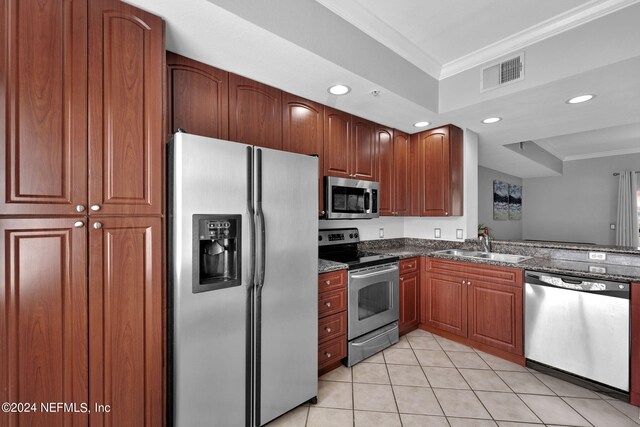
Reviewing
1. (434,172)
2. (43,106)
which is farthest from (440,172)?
(43,106)

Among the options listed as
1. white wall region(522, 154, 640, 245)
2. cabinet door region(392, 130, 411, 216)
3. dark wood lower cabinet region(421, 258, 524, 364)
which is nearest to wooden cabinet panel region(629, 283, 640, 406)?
dark wood lower cabinet region(421, 258, 524, 364)

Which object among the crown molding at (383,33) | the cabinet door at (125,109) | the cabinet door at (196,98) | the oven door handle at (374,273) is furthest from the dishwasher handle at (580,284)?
the cabinet door at (125,109)

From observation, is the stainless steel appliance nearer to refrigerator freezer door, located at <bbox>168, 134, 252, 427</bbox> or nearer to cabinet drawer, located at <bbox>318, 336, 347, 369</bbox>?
cabinet drawer, located at <bbox>318, 336, 347, 369</bbox>

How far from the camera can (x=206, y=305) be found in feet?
4.92

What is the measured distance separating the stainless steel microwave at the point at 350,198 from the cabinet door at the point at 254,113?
641 mm

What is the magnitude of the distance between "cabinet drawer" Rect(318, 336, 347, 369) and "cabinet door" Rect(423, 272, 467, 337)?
1.25m

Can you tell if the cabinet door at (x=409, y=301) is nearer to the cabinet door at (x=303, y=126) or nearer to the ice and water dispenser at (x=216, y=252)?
the cabinet door at (x=303, y=126)

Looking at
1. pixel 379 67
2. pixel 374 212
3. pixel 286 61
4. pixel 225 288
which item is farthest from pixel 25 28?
pixel 374 212

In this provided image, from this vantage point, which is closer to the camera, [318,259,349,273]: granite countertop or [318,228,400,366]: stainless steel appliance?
[318,259,349,273]: granite countertop

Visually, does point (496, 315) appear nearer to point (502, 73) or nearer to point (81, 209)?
point (502, 73)

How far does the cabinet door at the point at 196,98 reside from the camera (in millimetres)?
1801

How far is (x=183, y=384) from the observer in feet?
4.72

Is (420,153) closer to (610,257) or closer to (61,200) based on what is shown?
(610,257)

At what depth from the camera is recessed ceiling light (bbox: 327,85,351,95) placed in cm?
228
